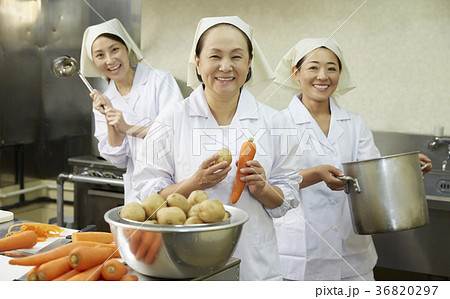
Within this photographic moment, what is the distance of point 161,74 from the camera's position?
1.28m

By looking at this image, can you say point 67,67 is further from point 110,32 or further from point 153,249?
point 153,249

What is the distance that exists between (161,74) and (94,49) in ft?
0.63

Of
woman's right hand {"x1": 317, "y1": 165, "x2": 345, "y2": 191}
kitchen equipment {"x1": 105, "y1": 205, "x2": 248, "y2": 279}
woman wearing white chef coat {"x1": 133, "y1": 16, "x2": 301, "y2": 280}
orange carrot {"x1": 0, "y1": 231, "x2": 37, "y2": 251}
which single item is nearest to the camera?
kitchen equipment {"x1": 105, "y1": 205, "x2": 248, "y2": 279}

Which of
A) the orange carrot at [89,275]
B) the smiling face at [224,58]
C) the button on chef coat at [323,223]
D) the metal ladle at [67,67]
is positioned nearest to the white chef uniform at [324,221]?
the button on chef coat at [323,223]

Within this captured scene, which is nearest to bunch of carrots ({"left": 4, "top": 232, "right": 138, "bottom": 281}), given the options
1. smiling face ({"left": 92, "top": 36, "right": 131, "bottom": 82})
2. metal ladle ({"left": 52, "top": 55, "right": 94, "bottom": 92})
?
smiling face ({"left": 92, "top": 36, "right": 131, "bottom": 82})

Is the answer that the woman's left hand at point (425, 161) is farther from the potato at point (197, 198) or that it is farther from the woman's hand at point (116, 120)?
the woman's hand at point (116, 120)

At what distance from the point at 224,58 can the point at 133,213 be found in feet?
1.26

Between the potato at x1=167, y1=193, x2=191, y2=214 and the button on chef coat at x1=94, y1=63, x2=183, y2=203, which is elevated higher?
the button on chef coat at x1=94, y1=63, x2=183, y2=203

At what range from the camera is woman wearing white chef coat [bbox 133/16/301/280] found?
2.66 feet

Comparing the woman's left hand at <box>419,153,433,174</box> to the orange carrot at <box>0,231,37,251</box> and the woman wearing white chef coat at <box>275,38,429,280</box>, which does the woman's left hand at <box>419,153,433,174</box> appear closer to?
the woman wearing white chef coat at <box>275,38,429,280</box>

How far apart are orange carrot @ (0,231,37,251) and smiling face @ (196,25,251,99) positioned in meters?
0.38

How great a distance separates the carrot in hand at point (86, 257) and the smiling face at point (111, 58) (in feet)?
2.55
